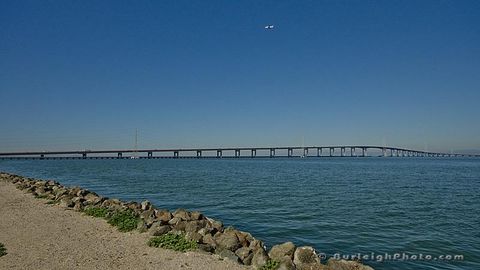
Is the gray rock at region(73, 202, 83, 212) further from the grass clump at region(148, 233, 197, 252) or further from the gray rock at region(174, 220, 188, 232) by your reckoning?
the grass clump at region(148, 233, 197, 252)

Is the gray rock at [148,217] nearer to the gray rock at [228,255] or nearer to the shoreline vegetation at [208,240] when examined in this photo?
the shoreline vegetation at [208,240]

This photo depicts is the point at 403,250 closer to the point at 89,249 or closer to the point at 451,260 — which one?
the point at 451,260

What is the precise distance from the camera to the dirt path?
918 cm

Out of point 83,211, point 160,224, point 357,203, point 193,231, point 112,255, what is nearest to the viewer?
point 112,255

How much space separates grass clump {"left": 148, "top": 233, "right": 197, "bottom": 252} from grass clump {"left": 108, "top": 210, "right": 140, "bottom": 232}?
6.53 feet

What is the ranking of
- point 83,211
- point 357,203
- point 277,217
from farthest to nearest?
point 357,203 < point 277,217 < point 83,211

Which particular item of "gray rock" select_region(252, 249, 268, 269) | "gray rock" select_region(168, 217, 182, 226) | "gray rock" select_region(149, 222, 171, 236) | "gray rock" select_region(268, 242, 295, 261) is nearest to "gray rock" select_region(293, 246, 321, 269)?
"gray rock" select_region(268, 242, 295, 261)

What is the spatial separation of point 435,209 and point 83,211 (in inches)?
826

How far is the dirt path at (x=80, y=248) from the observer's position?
9.18m

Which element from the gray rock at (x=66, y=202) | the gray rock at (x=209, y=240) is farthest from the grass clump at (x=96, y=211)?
the gray rock at (x=209, y=240)

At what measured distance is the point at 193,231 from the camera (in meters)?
12.0

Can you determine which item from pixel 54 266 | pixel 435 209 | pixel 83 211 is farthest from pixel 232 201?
pixel 54 266

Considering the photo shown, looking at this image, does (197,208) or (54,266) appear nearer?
(54,266)

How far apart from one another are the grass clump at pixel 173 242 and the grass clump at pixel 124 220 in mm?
1991
